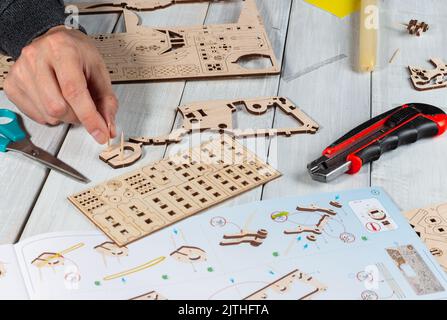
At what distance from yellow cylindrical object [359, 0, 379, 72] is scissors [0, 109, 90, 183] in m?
0.50

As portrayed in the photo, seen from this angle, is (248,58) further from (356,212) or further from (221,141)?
(356,212)

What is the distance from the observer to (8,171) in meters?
0.96

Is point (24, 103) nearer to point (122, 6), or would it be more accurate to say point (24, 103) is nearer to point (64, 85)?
point (64, 85)

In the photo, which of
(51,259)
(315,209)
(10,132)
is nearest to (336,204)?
(315,209)

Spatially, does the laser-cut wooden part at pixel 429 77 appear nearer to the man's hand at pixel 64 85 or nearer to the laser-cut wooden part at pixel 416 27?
the laser-cut wooden part at pixel 416 27

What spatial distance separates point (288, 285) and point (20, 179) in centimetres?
39

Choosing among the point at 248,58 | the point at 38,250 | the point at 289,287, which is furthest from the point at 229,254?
the point at 248,58

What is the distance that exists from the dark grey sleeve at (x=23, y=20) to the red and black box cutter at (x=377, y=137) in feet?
1.53

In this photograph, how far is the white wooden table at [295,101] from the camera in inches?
35.8

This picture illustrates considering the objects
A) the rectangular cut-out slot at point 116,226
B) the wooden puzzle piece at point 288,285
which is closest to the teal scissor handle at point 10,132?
the rectangular cut-out slot at point 116,226

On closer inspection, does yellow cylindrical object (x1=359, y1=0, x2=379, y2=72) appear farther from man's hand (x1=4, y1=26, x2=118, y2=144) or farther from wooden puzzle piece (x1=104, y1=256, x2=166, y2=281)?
wooden puzzle piece (x1=104, y1=256, x2=166, y2=281)

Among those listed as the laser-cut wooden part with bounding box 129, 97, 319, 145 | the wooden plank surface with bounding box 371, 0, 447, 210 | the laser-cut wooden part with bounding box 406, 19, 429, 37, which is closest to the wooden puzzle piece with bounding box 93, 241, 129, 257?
the laser-cut wooden part with bounding box 129, 97, 319, 145

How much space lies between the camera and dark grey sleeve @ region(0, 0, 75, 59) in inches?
42.9

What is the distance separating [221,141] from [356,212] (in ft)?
0.73
